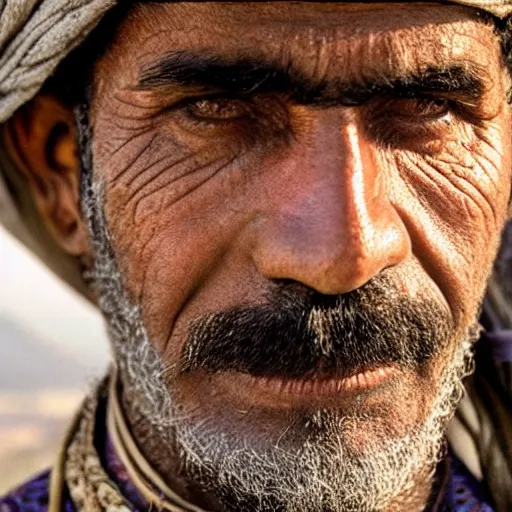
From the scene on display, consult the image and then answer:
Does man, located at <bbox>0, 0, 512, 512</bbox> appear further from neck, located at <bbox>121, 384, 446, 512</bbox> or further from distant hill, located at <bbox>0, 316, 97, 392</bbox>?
distant hill, located at <bbox>0, 316, 97, 392</bbox>

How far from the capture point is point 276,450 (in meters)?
2.16

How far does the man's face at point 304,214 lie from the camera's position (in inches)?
80.7

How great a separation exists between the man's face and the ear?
284 millimetres

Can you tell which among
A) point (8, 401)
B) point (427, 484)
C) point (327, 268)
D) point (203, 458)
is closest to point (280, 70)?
point (327, 268)

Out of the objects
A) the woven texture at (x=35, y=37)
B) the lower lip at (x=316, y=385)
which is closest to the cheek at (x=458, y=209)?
the lower lip at (x=316, y=385)

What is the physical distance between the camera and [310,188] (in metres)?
2.04

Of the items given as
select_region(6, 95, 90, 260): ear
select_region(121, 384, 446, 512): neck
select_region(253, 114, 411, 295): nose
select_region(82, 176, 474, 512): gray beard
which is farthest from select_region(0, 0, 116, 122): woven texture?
select_region(121, 384, 446, 512): neck

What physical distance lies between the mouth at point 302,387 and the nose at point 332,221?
219 millimetres

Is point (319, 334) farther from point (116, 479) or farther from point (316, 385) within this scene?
point (116, 479)

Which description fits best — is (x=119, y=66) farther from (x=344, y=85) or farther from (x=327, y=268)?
(x=327, y=268)

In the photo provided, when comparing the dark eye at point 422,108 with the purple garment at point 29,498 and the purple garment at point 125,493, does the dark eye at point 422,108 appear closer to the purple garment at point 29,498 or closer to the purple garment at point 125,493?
the purple garment at point 125,493

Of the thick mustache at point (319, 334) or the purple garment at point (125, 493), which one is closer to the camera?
the thick mustache at point (319, 334)

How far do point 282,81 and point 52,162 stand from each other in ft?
2.54

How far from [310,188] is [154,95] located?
1.36 feet
